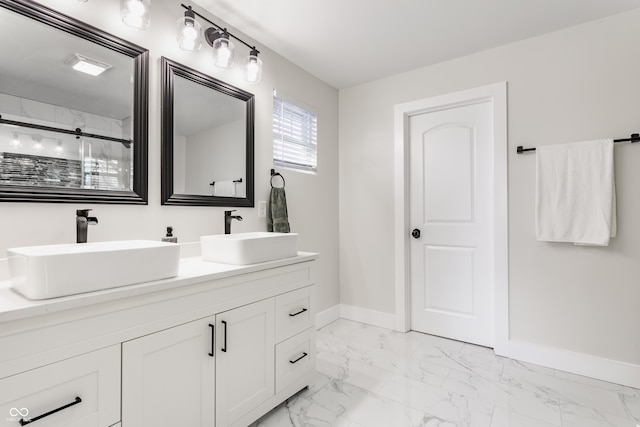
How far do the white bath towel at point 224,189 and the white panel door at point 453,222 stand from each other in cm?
161

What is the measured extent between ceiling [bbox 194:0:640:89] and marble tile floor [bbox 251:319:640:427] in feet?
7.62

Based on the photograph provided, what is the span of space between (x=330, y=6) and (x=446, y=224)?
187 centimetres

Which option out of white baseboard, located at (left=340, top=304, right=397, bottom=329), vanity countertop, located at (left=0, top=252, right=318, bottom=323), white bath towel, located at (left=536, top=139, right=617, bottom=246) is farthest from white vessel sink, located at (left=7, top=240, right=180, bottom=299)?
white bath towel, located at (left=536, top=139, right=617, bottom=246)

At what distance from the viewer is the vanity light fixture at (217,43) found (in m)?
1.72

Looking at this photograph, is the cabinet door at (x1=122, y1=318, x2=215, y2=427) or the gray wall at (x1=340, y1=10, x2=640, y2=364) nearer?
the cabinet door at (x1=122, y1=318, x2=215, y2=427)

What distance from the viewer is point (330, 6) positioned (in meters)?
1.96

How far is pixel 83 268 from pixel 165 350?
0.43 metres

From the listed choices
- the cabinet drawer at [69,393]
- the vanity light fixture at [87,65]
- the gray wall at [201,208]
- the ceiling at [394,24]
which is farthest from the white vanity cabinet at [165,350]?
the ceiling at [394,24]

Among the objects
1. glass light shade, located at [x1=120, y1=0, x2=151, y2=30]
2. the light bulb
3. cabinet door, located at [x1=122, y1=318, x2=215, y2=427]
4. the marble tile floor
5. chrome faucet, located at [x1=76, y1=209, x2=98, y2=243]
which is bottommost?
the marble tile floor

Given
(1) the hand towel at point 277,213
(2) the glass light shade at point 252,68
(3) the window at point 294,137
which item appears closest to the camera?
(2) the glass light shade at point 252,68

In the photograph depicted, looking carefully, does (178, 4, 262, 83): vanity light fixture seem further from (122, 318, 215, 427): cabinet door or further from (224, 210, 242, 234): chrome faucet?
(122, 318, 215, 427): cabinet door

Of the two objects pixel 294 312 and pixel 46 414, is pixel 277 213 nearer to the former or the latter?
pixel 294 312

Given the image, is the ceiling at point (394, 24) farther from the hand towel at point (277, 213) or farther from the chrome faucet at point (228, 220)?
the chrome faucet at point (228, 220)

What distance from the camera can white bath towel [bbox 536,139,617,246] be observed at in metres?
2.01
